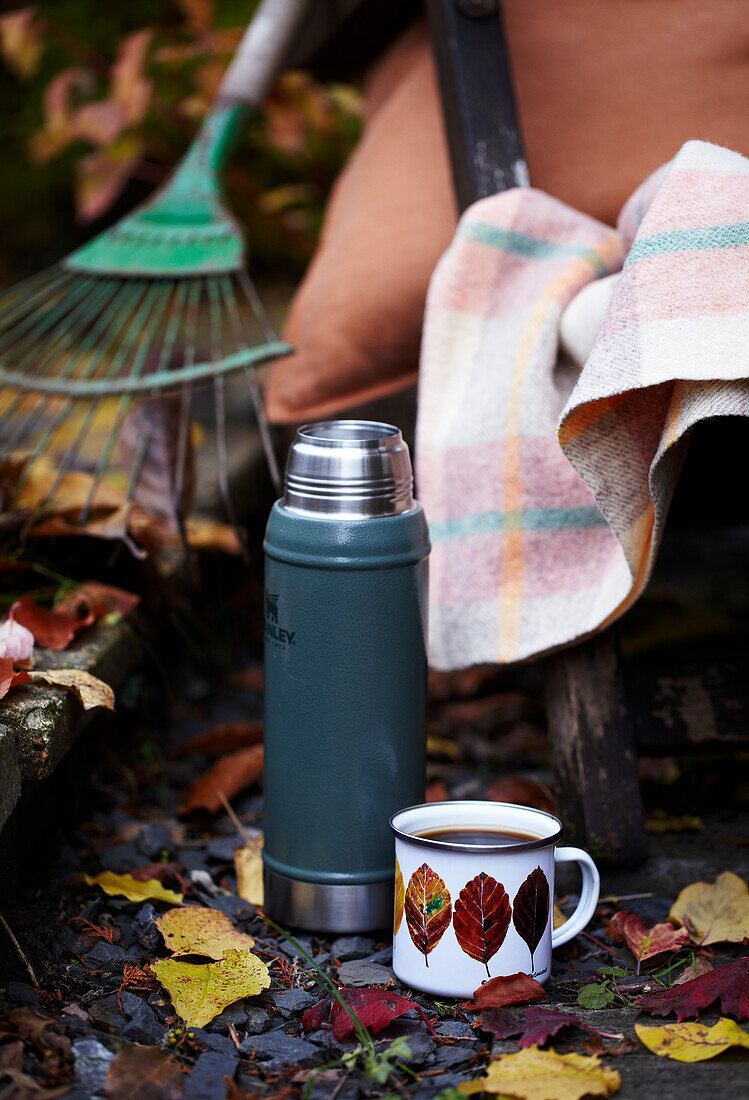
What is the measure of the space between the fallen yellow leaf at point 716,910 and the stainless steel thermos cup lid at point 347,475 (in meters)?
0.51

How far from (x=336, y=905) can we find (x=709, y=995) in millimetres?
380

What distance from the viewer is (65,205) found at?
345cm

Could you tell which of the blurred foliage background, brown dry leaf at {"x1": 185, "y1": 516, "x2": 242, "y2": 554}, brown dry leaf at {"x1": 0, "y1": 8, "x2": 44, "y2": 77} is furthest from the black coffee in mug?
brown dry leaf at {"x1": 0, "y1": 8, "x2": 44, "y2": 77}

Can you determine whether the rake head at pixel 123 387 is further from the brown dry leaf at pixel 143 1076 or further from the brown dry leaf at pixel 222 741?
the brown dry leaf at pixel 143 1076

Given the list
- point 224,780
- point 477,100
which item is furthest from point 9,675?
point 477,100

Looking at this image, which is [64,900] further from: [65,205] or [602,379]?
[65,205]

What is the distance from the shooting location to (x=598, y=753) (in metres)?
1.28

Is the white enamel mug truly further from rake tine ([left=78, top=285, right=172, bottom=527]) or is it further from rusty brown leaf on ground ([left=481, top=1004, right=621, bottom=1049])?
rake tine ([left=78, top=285, right=172, bottom=527])

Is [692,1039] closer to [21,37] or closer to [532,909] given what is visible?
[532,909]

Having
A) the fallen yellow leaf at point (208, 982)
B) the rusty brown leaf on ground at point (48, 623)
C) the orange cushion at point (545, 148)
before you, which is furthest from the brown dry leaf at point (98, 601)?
the fallen yellow leaf at point (208, 982)

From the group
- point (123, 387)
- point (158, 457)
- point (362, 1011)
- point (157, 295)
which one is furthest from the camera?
point (157, 295)

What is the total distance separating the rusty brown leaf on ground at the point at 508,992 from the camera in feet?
3.30

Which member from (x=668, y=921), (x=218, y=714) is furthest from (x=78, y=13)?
(x=668, y=921)

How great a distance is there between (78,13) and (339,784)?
2795 mm
